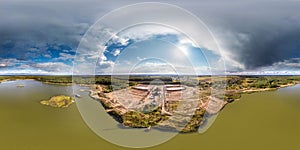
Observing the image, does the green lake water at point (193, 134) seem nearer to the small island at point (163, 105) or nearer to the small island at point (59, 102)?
the small island at point (59, 102)

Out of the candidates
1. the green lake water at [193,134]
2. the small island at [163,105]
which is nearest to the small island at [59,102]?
the green lake water at [193,134]

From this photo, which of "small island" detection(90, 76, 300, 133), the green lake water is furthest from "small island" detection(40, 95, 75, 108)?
"small island" detection(90, 76, 300, 133)

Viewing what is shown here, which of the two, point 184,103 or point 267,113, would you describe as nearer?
point 184,103

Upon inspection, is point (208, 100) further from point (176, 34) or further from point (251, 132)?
point (176, 34)

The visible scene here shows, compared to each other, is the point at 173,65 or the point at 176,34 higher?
the point at 176,34

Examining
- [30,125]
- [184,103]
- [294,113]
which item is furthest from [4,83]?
[294,113]

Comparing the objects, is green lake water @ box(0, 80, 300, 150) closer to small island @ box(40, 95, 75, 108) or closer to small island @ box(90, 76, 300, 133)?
small island @ box(40, 95, 75, 108)

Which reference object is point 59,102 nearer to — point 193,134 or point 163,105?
point 163,105
